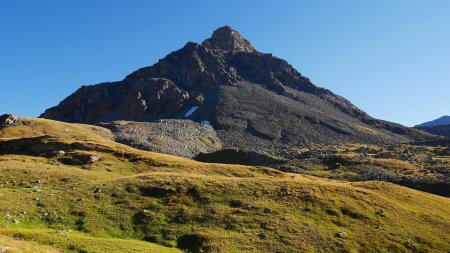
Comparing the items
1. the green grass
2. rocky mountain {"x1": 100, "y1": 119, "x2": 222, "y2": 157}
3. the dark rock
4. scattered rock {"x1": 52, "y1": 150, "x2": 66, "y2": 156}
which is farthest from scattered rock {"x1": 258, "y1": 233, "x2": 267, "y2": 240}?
the dark rock

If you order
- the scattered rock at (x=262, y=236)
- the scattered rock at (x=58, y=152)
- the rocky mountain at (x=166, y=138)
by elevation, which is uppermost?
the rocky mountain at (x=166, y=138)

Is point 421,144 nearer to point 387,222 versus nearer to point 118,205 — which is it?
point 387,222

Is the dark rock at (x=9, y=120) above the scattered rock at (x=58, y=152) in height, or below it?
above

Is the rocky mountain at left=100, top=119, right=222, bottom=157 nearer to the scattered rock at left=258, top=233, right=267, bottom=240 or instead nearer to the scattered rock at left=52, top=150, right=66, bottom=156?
the scattered rock at left=52, top=150, right=66, bottom=156

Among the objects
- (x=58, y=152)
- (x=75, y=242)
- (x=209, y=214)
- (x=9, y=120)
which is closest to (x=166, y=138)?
(x=9, y=120)

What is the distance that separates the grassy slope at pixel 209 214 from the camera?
3953 cm

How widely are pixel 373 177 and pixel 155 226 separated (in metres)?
78.6

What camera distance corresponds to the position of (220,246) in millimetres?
38219

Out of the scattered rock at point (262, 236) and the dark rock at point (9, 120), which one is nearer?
the scattered rock at point (262, 236)

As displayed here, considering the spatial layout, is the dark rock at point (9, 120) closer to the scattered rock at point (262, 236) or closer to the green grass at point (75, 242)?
the green grass at point (75, 242)

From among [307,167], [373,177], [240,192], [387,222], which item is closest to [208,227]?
[240,192]

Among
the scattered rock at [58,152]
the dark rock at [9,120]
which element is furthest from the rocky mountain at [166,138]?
the scattered rock at [58,152]

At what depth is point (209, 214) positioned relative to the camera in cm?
4556

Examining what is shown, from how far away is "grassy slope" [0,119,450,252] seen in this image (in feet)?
130
